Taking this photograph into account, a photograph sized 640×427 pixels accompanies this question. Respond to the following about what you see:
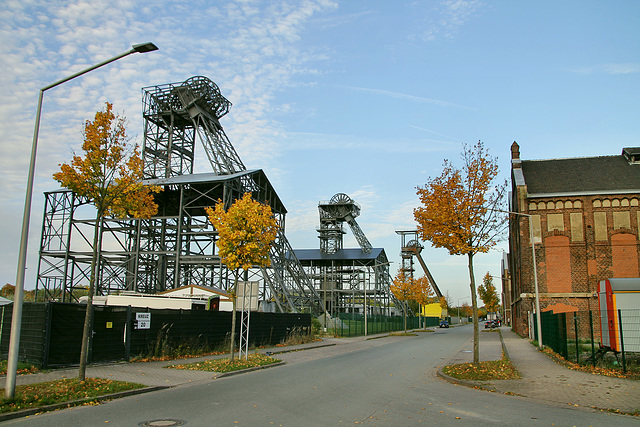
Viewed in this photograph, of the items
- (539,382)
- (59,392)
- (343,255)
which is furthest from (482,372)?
(343,255)

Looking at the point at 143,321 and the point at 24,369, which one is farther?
the point at 143,321

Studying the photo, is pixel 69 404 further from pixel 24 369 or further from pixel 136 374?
pixel 24 369

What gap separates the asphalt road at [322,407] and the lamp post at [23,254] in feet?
3.79

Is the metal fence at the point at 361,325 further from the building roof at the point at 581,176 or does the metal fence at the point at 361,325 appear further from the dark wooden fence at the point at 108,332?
the dark wooden fence at the point at 108,332

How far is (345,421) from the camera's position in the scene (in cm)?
902

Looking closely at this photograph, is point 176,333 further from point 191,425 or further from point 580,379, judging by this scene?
point 580,379

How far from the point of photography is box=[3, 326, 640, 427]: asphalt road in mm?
8961

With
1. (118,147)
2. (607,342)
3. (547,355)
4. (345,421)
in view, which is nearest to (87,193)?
(118,147)

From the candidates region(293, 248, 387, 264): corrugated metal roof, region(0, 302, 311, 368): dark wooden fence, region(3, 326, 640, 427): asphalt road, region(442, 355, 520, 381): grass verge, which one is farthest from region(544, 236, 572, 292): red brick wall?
region(293, 248, 387, 264): corrugated metal roof

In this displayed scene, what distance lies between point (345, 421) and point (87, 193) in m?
8.41

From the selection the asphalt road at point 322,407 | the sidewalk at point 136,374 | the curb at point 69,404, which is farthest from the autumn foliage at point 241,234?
the curb at point 69,404

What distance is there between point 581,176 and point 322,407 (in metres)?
34.7

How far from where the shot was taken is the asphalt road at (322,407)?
896cm

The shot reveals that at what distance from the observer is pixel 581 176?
38.2 m
